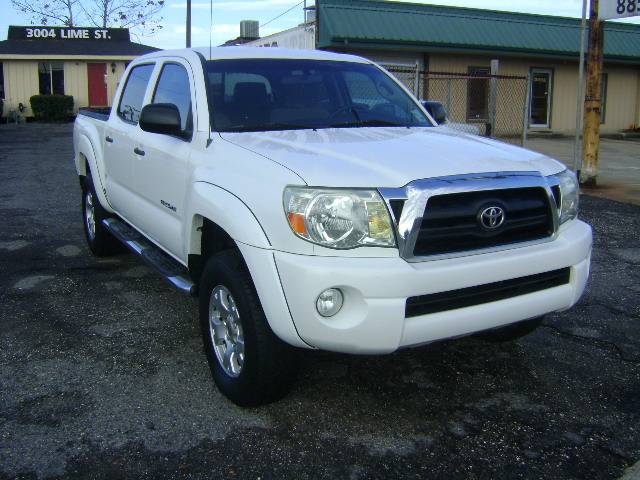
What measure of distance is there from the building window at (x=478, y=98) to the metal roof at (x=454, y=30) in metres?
1.07

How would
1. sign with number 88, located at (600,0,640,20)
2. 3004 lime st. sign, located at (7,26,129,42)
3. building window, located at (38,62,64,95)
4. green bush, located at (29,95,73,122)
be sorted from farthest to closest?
3004 lime st. sign, located at (7,26,129,42)
building window, located at (38,62,64,95)
green bush, located at (29,95,73,122)
sign with number 88, located at (600,0,640,20)

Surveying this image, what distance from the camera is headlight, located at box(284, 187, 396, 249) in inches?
121

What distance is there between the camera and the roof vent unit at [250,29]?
3547 cm

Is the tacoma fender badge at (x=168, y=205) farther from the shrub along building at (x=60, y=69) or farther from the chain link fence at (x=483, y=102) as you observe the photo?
the shrub along building at (x=60, y=69)

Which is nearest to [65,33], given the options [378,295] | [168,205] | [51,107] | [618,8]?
[51,107]

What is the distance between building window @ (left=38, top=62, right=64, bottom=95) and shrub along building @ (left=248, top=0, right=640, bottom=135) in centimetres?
1335

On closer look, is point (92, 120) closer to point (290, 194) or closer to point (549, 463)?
point (290, 194)

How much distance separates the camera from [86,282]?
5.97 meters

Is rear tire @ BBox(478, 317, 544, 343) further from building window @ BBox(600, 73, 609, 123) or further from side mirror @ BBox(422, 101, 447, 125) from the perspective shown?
building window @ BBox(600, 73, 609, 123)

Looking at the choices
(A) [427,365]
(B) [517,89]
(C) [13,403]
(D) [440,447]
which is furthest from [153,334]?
(B) [517,89]

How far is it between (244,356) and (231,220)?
0.68 meters

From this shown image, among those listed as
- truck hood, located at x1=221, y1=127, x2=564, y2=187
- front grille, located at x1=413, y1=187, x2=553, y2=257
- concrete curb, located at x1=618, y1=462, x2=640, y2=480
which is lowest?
concrete curb, located at x1=618, y1=462, x2=640, y2=480

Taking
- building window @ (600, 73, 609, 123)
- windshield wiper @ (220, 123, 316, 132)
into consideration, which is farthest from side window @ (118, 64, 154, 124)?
building window @ (600, 73, 609, 123)

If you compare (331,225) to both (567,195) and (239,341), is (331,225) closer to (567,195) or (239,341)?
(239,341)
